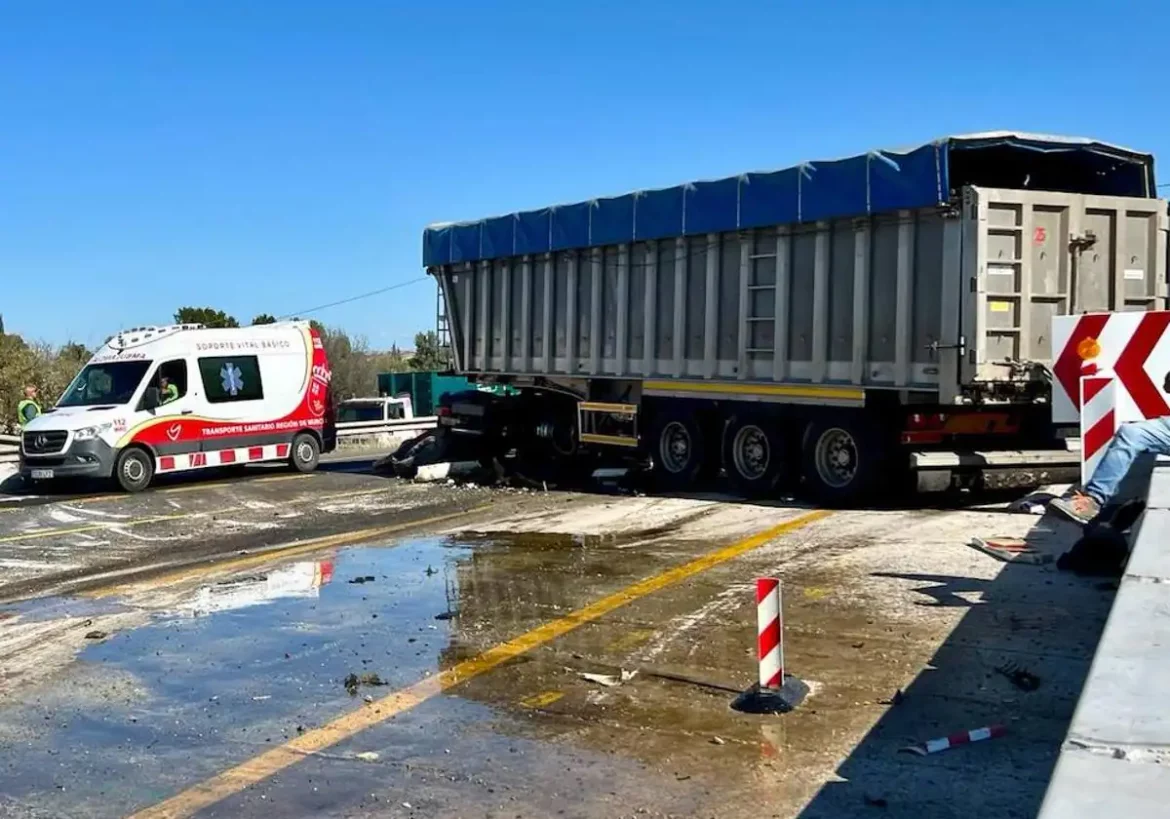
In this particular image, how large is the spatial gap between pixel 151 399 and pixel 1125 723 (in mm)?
16269

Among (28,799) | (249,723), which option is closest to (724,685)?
(249,723)

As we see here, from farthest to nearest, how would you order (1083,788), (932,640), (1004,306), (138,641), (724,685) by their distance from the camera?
(1004,306)
(138,641)
(932,640)
(724,685)
(1083,788)

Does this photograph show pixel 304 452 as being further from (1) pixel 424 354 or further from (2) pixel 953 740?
(1) pixel 424 354

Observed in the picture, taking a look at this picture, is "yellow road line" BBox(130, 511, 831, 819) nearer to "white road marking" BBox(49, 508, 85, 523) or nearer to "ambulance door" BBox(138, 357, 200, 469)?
"white road marking" BBox(49, 508, 85, 523)

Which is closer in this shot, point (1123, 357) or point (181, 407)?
point (1123, 357)

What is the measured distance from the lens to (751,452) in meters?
14.1

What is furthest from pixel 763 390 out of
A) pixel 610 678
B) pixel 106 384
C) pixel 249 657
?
pixel 106 384

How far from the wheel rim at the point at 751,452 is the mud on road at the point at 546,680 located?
115 inches

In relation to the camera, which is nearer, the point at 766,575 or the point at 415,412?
the point at 766,575

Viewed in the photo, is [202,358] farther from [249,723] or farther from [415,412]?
[415,412]

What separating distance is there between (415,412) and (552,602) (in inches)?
1092

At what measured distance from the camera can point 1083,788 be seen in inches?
89.5

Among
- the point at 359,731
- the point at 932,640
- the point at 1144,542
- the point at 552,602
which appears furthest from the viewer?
the point at 552,602

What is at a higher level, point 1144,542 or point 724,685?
point 1144,542
